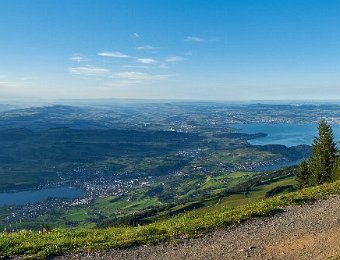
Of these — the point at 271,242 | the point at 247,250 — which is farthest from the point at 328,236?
the point at 247,250

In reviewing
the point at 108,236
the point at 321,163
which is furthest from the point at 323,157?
the point at 108,236

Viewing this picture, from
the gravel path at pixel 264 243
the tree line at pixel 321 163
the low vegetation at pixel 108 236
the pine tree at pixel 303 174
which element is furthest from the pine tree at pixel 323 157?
the gravel path at pixel 264 243

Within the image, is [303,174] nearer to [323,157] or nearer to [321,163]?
[321,163]

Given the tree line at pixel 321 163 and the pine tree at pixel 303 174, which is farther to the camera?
the pine tree at pixel 303 174

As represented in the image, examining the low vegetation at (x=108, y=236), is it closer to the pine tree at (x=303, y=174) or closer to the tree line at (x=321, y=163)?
the tree line at (x=321, y=163)

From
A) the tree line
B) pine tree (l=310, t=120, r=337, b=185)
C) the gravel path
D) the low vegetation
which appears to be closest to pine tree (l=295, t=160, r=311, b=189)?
the tree line

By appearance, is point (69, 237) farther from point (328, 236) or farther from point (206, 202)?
point (206, 202)
